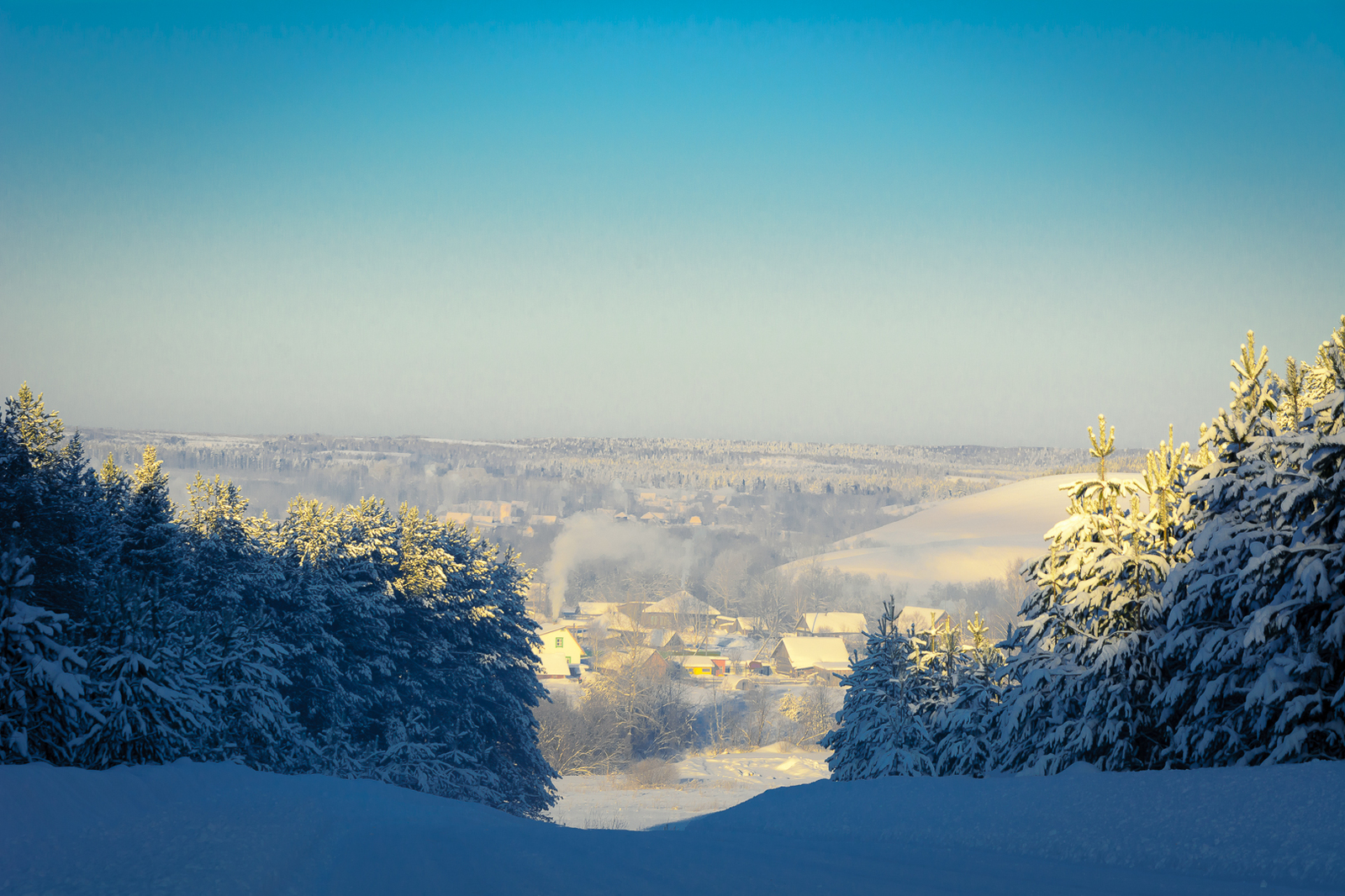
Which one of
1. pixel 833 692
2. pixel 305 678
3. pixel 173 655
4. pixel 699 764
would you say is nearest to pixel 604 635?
pixel 833 692

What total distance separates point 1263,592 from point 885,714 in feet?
47.4

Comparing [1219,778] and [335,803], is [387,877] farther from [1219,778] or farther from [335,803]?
[1219,778]

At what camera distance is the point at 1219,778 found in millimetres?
11656

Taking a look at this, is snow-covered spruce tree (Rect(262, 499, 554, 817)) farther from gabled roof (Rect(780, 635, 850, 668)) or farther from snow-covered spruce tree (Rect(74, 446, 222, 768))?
gabled roof (Rect(780, 635, 850, 668))

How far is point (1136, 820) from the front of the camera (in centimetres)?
1073

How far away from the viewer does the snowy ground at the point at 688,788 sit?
46375 mm

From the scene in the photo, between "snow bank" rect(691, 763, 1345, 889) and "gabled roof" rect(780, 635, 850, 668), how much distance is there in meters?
102

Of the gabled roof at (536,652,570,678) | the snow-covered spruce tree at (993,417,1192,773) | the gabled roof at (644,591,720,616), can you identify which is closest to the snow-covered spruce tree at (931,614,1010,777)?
the snow-covered spruce tree at (993,417,1192,773)

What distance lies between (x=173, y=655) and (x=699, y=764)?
58.5 meters

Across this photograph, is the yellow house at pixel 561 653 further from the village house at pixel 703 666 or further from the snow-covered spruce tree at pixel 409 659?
the snow-covered spruce tree at pixel 409 659

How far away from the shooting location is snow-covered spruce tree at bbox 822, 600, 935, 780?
25172 mm

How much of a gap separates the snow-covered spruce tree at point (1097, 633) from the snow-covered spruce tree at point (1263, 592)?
2.57ft

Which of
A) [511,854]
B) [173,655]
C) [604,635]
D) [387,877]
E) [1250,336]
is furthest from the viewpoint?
[604,635]

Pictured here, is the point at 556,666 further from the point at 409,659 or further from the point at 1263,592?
the point at 1263,592
